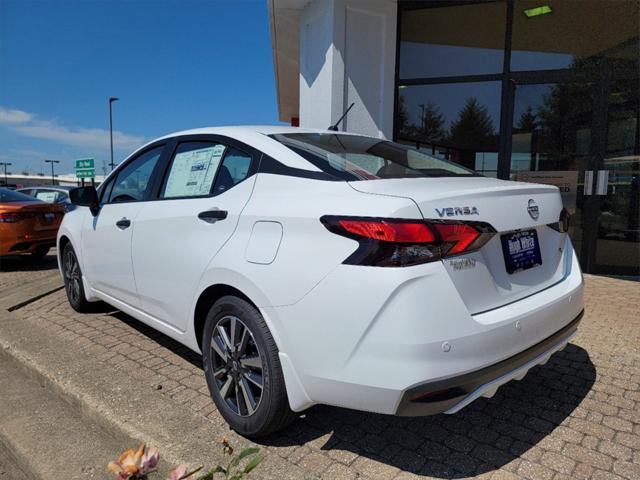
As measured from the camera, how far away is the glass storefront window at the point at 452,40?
675 cm

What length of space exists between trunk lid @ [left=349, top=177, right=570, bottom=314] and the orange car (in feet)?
23.7

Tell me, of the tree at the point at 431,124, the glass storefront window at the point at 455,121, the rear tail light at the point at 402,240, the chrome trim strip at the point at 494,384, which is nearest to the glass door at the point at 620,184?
the glass storefront window at the point at 455,121

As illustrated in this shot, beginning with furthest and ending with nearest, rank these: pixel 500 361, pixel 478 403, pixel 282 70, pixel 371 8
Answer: pixel 282 70 < pixel 371 8 < pixel 478 403 < pixel 500 361

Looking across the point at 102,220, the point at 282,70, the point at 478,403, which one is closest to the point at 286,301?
the point at 478,403

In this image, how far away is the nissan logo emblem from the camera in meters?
2.23

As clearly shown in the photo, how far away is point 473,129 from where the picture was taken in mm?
6953

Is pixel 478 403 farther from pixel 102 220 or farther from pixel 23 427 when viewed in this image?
pixel 102 220

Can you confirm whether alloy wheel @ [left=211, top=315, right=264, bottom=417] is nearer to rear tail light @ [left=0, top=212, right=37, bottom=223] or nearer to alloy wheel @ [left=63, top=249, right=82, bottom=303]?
alloy wheel @ [left=63, top=249, right=82, bottom=303]

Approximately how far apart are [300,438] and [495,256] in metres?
1.30

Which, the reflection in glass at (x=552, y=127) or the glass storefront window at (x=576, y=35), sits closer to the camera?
the glass storefront window at (x=576, y=35)

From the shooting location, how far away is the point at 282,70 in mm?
13211

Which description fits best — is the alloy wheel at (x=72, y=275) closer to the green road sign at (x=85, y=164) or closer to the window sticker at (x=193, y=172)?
the window sticker at (x=193, y=172)

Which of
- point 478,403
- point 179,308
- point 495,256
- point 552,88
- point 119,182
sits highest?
point 552,88

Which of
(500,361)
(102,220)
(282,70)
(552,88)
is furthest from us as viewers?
(282,70)
